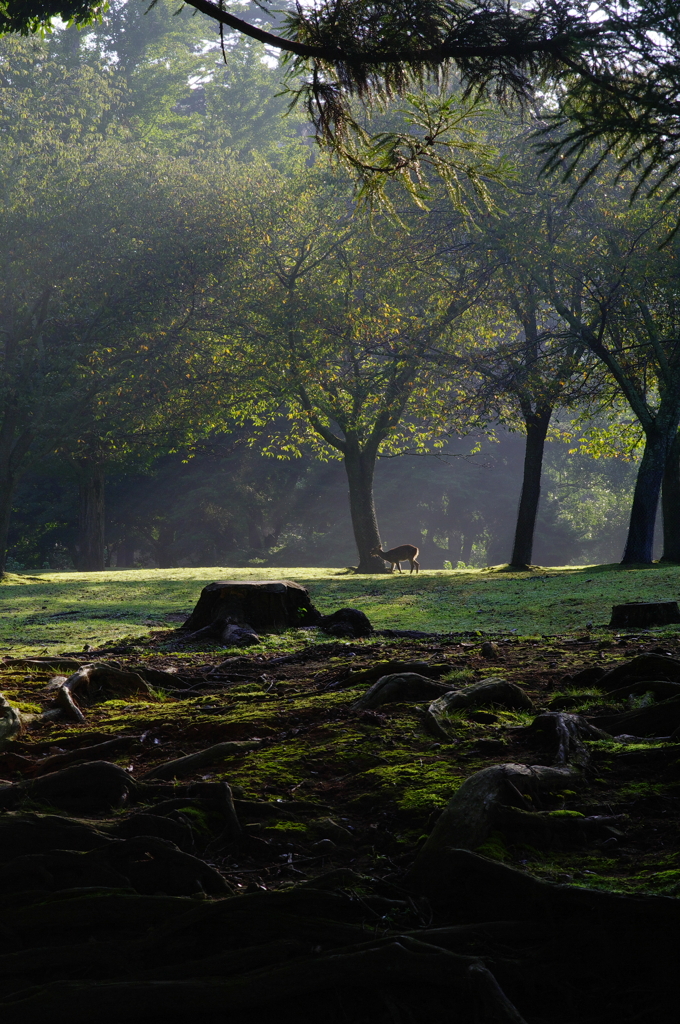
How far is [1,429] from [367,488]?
13.3 m

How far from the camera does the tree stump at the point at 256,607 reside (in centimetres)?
1287

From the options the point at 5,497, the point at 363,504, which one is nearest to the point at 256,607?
the point at 5,497

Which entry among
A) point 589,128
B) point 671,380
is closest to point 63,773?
point 589,128

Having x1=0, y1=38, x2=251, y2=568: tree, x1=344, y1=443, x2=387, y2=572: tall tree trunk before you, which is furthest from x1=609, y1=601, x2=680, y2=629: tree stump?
x1=0, y1=38, x2=251, y2=568: tree

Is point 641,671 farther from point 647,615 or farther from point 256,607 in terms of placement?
point 256,607

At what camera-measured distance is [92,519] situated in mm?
39375

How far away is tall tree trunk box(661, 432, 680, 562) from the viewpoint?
1008 inches

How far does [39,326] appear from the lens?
99.2 feet

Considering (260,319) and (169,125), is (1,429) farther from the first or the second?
(169,125)

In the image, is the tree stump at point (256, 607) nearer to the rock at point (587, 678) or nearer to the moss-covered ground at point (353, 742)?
the moss-covered ground at point (353, 742)

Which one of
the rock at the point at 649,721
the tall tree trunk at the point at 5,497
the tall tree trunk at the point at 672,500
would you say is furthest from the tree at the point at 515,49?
the tall tree trunk at the point at 5,497

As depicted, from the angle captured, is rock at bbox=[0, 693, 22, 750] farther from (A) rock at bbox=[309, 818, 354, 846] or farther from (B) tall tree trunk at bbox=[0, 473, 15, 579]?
(B) tall tree trunk at bbox=[0, 473, 15, 579]

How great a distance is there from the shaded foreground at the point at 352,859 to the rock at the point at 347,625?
5641 millimetres

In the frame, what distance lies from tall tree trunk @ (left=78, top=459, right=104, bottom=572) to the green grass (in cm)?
1256
